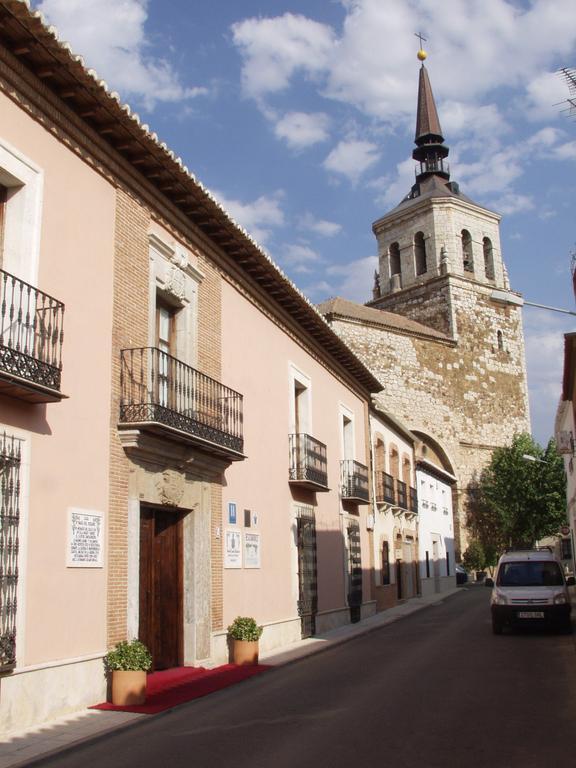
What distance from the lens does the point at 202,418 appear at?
1150cm

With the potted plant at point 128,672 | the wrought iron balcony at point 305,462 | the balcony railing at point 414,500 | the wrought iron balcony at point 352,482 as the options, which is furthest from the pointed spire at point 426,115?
the potted plant at point 128,672

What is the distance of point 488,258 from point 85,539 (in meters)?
43.1

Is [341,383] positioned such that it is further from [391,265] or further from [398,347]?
[391,265]

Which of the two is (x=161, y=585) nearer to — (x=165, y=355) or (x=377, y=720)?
(x=165, y=355)

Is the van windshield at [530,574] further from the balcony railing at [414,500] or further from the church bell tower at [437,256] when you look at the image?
the church bell tower at [437,256]

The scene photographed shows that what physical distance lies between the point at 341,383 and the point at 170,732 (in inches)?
570

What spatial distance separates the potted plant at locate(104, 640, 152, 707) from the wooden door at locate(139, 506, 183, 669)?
5.03 feet

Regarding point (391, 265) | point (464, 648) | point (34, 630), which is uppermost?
point (391, 265)

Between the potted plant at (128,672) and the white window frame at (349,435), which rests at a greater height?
the white window frame at (349,435)

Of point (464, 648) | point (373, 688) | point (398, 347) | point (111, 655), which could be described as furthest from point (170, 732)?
point (398, 347)

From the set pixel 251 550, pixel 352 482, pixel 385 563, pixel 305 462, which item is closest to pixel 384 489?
pixel 385 563

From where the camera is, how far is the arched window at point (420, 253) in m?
47.4

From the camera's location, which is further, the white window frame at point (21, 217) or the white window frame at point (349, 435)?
the white window frame at point (349, 435)

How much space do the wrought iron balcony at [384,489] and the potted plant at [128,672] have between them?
15.4 metres
